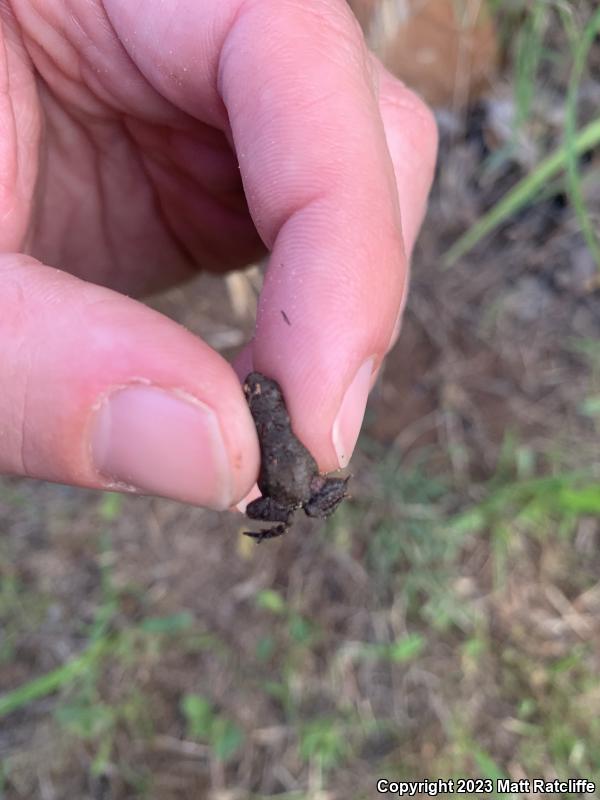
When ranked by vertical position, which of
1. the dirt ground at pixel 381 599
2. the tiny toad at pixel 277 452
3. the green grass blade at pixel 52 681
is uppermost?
the tiny toad at pixel 277 452

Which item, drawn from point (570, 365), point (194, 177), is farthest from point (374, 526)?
point (194, 177)

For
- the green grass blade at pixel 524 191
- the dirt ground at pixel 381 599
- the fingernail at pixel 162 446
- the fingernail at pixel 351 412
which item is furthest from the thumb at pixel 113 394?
the green grass blade at pixel 524 191

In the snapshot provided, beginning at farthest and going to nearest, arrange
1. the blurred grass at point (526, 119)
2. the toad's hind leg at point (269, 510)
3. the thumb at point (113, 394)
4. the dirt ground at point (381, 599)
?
the dirt ground at point (381, 599)
the blurred grass at point (526, 119)
the toad's hind leg at point (269, 510)
the thumb at point (113, 394)

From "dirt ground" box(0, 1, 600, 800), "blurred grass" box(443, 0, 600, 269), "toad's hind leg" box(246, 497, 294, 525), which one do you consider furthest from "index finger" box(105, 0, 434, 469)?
"dirt ground" box(0, 1, 600, 800)

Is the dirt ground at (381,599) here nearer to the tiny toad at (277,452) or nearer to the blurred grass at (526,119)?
the blurred grass at (526,119)

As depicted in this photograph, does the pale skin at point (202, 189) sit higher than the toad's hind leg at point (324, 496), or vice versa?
the pale skin at point (202, 189)

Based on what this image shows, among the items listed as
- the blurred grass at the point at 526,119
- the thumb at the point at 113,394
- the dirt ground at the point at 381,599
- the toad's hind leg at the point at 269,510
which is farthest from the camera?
the dirt ground at the point at 381,599

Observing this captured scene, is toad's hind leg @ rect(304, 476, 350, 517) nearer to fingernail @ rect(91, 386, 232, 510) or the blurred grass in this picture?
fingernail @ rect(91, 386, 232, 510)
